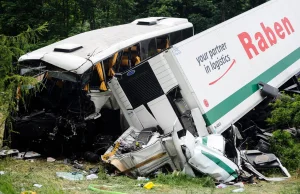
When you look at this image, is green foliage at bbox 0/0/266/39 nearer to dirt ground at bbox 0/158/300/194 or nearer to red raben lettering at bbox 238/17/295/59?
red raben lettering at bbox 238/17/295/59

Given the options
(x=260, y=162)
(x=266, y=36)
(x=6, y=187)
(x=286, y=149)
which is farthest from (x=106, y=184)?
(x=266, y=36)

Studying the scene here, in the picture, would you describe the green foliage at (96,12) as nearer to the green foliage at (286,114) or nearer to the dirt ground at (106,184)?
the green foliage at (286,114)

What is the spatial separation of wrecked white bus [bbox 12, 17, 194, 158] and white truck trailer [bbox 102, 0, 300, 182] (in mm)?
510

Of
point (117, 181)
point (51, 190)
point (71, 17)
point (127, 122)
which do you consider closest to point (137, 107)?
point (127, 122)

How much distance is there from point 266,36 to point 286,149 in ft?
Result: 10.7

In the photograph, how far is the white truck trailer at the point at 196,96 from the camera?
26.3ft

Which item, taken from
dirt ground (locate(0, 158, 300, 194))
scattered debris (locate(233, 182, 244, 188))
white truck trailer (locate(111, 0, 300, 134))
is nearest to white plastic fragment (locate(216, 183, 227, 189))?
dirt ground (locate(0, 158, 300, 194))

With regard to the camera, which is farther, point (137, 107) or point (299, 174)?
point (137, 107)

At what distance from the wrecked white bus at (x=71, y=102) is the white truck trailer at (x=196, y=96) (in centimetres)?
51

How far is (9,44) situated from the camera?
732cm

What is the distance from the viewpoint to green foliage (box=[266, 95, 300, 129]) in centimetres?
950

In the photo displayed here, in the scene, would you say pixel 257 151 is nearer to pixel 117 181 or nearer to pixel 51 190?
pixel 117 181

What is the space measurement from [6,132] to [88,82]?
6.02 feet

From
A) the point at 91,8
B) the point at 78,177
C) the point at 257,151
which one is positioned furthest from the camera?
the point at 91,8
